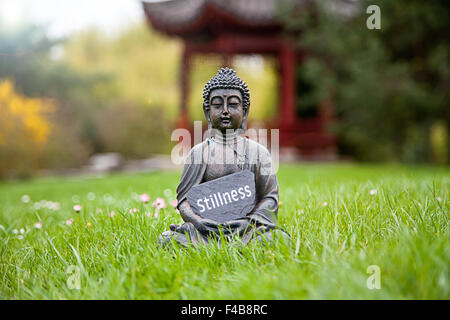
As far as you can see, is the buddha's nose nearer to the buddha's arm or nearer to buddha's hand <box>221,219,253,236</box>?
the buddha's arm

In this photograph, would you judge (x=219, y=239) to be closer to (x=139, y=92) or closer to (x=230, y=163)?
(x=230, y=163)

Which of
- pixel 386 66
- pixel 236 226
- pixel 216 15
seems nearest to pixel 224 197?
pixel 236 226

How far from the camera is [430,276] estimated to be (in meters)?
1.59

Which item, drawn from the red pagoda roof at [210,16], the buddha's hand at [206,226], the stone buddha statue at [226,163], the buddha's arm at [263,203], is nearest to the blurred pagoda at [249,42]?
the red pagoda roof at [210,16]

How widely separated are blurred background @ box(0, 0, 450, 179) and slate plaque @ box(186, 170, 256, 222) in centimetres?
627

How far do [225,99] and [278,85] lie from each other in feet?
36.8

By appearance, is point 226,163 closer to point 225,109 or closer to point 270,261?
point 225,109

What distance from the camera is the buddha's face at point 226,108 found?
232 centimetres

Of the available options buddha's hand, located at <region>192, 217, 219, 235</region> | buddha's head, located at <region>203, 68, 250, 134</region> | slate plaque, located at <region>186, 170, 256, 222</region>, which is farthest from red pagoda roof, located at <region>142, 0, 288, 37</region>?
buddha's hand, located at <region>192, 217, 219, 235</region>

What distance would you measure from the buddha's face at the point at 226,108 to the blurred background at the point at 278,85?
6082 mm

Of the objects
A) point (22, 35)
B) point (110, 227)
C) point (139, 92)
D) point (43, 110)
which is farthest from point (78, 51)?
point (110, 227)

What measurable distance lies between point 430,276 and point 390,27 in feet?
26.0

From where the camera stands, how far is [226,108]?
2309 millimetres
